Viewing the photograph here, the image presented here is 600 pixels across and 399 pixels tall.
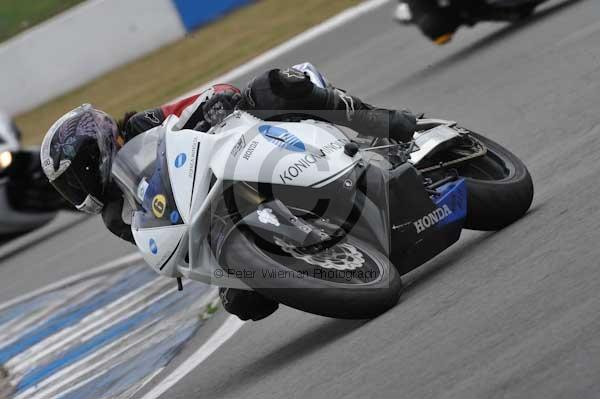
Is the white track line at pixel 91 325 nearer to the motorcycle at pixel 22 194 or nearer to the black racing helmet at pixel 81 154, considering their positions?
the black racing helmet at pixel 81 154

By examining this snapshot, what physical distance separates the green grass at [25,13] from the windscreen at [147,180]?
1628 centimetres

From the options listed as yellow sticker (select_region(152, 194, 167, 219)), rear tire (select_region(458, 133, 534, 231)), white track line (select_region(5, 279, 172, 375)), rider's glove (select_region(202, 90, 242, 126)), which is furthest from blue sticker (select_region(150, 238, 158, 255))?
white track line (select_region(5, 279, 172, 375))

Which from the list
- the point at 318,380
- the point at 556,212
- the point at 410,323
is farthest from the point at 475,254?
the point at 318,380

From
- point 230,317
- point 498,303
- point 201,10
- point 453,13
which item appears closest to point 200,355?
point 230,317

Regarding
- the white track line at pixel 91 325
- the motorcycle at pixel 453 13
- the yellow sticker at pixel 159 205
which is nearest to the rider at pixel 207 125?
the yellow sticker at pixel 159 205

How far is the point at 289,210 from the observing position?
5.59 meters

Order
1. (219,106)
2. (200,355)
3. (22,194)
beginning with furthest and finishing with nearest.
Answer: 1. (22,194)
2. (200,355)
3. (219,106)

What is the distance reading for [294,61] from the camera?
1627 cm

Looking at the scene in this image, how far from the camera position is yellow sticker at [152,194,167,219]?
18.7ft

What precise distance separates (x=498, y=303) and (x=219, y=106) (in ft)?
5.95

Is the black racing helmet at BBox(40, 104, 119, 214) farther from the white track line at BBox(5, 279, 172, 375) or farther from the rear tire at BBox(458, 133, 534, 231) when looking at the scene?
the white track line at BBox(5, 279, 172, 375)

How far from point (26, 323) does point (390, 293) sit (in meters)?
5.07

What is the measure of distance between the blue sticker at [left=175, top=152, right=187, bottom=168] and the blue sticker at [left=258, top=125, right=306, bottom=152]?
367mm

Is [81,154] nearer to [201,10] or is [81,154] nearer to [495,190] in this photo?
[495,190]
